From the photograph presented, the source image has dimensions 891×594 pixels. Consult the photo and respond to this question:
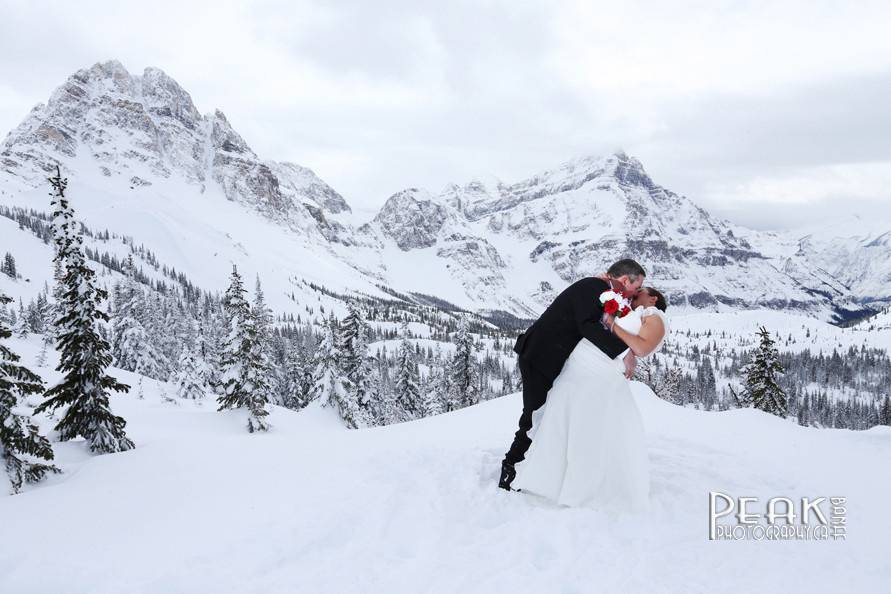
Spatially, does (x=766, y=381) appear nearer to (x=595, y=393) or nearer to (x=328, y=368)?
(x=328, y=368)

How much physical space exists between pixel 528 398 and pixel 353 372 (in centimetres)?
3689

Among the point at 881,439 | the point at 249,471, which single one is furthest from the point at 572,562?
the point at 881,439

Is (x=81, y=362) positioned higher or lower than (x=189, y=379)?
higher

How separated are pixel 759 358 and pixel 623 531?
32373 millimetres

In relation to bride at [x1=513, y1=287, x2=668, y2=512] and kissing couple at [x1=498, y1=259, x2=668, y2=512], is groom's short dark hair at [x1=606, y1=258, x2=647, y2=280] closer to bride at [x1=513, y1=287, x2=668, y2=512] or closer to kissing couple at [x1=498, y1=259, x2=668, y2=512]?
kissing couple at [x1=498, y1=259, x2=668, y2=512]

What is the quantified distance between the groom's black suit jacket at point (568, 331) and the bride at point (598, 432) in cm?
15

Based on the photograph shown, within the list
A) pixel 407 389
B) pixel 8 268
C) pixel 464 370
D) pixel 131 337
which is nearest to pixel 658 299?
pixel 464 370

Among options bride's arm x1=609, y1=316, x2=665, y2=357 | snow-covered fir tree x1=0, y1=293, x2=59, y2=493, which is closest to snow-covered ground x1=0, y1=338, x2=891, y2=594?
bride's arm x1=609, y1=316, x2=665, y2=357

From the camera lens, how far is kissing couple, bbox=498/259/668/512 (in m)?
6.08

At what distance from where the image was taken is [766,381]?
3136 cm

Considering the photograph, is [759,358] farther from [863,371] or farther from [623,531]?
[863,371]

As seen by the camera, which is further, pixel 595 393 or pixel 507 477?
pixel 507 477

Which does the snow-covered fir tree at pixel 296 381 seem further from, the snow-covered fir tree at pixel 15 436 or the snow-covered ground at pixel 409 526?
the snow-covered ground at pixel 409 526

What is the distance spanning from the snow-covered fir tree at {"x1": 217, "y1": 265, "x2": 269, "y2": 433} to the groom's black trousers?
28541mm
